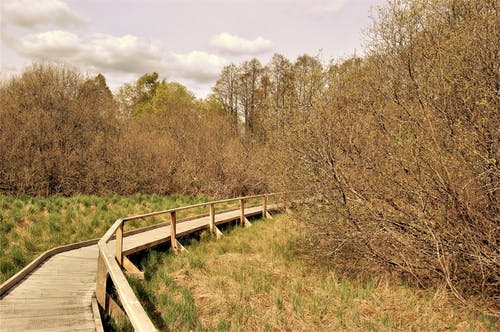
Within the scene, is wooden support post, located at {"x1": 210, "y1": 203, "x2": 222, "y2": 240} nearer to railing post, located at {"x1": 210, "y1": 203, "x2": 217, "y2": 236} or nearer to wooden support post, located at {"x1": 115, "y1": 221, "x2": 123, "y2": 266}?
railing post, located at {"x1": 210, "y1": 203, "x2": 217, "y2": 236}

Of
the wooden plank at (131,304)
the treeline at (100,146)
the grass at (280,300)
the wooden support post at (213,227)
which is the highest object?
the treeline at (100,146)

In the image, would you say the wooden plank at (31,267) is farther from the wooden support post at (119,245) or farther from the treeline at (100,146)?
the treeline at (100,146)

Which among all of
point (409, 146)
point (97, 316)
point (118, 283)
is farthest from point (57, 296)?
point (409, 146)

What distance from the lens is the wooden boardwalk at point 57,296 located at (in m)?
4.25

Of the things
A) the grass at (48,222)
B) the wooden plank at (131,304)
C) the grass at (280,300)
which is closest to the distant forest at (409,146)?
the grass at (280,300)

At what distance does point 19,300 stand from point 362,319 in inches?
192

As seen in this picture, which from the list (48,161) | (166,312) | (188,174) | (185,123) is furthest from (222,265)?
(185,123)

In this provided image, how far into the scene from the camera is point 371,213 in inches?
233

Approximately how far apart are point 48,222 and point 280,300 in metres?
7.52

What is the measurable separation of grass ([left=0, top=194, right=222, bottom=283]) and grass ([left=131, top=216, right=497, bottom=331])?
2931 millimetres

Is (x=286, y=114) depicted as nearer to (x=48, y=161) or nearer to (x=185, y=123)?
(x=48, y=161)

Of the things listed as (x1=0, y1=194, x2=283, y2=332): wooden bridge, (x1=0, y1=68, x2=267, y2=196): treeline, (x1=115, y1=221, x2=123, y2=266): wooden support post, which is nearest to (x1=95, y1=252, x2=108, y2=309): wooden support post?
(x1=0, y1=194, x2=283, y2=332): wooden bridge

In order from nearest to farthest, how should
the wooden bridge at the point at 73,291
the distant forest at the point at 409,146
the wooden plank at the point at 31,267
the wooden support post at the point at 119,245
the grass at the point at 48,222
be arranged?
the wooden bridge at the point at 73,291 < the distant forest at the point at 409,146 < the wooden plank at the point at 31,267 < the wooden support post at the point at 119,245 < the grass at the point at 48,222

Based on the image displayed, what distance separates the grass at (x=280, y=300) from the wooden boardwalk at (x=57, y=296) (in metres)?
0.93
